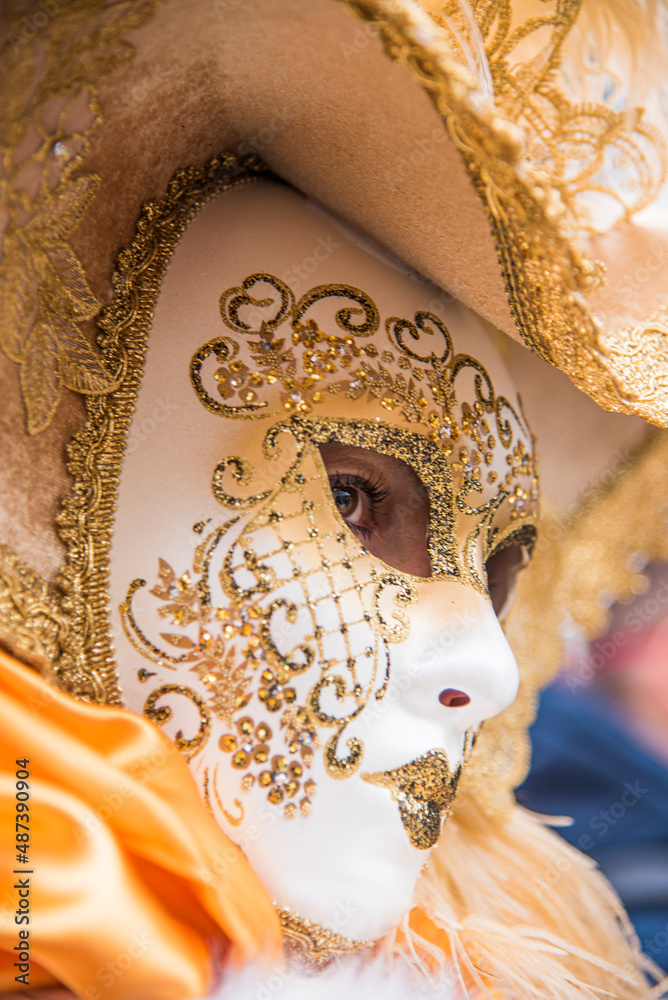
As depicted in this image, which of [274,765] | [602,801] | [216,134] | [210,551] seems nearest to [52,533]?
[210,551]

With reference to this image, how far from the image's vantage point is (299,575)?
0.82 meters

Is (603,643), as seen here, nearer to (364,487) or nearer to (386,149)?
(364,487)

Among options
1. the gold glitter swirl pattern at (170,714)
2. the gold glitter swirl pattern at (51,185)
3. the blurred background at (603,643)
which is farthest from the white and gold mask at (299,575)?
the blurred background at (603,643)

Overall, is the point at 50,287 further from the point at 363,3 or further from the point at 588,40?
the point at 588,40

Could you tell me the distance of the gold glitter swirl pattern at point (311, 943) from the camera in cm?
83

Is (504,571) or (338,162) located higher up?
(338,162)

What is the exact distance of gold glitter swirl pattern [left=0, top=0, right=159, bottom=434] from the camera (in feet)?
1.99

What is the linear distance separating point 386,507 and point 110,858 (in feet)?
1.57

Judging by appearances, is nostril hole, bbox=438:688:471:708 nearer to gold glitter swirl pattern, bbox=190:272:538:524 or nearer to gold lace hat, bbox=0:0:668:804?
gold glitter swirl pattern, bbox=190:272:538:524

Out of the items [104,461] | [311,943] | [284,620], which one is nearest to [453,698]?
[284,620]

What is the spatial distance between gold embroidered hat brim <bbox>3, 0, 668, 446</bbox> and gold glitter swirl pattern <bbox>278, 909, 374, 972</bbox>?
0.63m

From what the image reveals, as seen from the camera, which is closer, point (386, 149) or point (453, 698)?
point (386, 149)

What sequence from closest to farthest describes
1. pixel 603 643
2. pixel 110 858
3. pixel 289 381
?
pixel 110 858 < pixel 289 381 < pixel 603 643

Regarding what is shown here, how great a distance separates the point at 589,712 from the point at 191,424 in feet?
4.30
